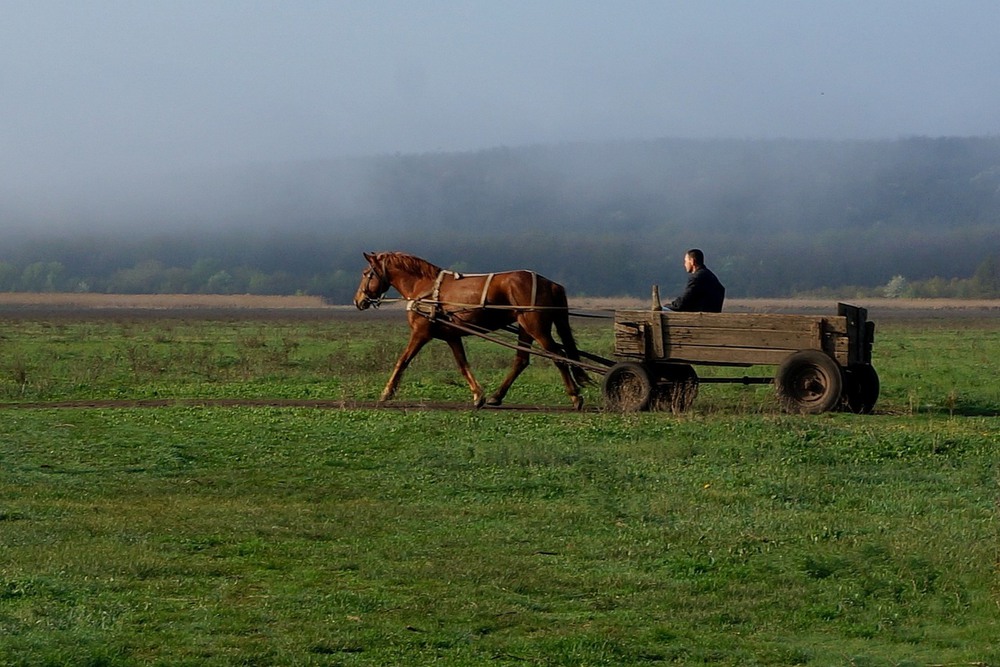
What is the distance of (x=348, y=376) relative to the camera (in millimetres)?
23625

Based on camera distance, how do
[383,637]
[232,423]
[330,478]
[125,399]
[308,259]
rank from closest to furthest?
[383,637]
[330,478]
[232,423]
[125,399]
[308,259]

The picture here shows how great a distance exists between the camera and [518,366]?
18812 mm

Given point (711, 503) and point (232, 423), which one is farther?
point (232, 423)

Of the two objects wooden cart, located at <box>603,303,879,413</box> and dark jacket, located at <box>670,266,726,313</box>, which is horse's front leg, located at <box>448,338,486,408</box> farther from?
dark jacket, located at <box>670,266,726,313</box>

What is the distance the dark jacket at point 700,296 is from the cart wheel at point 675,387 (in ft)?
2.67

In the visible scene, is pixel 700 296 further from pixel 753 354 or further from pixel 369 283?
pixel 369 283

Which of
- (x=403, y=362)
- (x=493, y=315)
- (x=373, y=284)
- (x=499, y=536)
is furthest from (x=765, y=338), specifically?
(x=499, y=536)

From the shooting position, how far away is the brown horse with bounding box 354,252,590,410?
18375 mm

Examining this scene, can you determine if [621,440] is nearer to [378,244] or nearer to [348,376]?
[348,376]

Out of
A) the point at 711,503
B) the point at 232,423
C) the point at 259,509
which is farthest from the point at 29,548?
the point at 232,423

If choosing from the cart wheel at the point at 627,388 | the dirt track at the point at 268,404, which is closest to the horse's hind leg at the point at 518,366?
the dirt track at the point at 268,404

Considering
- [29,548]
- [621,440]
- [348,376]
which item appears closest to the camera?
[29,548]

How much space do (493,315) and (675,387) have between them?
111 inches

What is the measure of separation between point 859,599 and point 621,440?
6111mm
